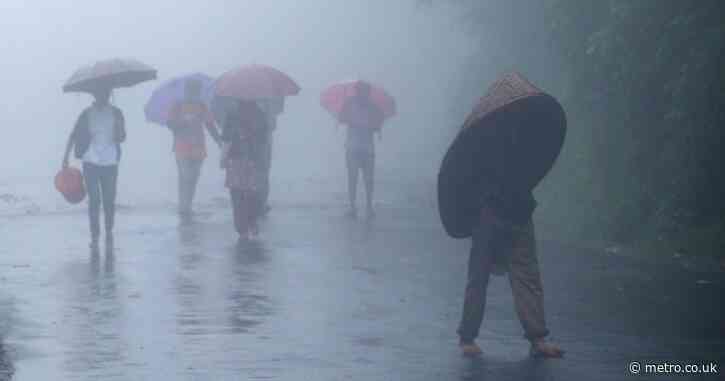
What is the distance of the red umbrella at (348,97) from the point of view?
22.8 m

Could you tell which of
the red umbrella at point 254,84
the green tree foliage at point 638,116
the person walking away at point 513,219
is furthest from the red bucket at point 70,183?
the person walking away at point 513,219

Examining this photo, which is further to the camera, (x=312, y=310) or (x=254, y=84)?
(x=254, y=84)

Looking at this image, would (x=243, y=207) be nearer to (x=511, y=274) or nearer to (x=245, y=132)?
(x=245, y=132)

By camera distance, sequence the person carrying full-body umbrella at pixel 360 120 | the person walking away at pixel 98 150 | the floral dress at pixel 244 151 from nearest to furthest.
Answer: the person walking away at pixel 98 150, the floral dress at pixel 244 151, the person carrying full-body umbrella at pixel 360 120

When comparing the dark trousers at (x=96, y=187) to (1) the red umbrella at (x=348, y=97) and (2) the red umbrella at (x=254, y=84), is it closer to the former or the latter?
(2) the red umbrella at (x=254, y=84)

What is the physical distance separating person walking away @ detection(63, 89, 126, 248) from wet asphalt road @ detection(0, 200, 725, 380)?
1.49 feet

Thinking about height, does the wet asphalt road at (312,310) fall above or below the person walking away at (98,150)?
below

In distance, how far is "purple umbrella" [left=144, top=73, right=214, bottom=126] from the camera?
21016mm

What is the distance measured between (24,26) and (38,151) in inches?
2871

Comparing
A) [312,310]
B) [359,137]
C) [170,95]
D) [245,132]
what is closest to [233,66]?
[359,137]

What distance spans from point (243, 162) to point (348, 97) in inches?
208

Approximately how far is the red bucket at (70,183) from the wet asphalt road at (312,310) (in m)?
0.58

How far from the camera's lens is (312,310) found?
1220cm

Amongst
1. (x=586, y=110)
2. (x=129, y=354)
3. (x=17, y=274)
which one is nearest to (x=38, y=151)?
(x=586, y=110)
